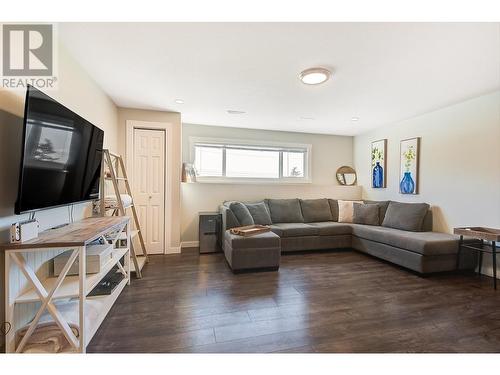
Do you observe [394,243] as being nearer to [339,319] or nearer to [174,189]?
[339,319]

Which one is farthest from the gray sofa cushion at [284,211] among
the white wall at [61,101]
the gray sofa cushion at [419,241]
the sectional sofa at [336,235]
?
the white wall at [61,101]

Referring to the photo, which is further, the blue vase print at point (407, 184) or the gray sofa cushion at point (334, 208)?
the gray sofa cushion at point (334, 208)

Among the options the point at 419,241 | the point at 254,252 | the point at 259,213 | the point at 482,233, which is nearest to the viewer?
the point at 482,233

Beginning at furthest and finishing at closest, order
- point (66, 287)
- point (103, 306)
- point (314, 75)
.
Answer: point (314, 75), point (103, 306), point (66, 287)

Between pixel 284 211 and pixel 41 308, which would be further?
pixel 284 211

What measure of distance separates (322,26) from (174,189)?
9.72 feet

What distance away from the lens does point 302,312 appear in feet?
6.53

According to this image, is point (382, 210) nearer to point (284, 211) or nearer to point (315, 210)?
point (315, 210)

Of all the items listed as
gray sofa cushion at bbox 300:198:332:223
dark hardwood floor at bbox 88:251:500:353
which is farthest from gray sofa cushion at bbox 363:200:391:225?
dark hardwood floor at bbox 88:251:500:353

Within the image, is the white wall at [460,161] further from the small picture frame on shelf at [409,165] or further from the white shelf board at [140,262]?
the white shelf board at [140,262]

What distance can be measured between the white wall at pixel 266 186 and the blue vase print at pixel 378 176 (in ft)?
1.87

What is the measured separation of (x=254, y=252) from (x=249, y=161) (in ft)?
7.35

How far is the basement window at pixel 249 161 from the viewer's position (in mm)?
4441

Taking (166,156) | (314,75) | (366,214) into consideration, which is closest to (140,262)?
(166,156)
